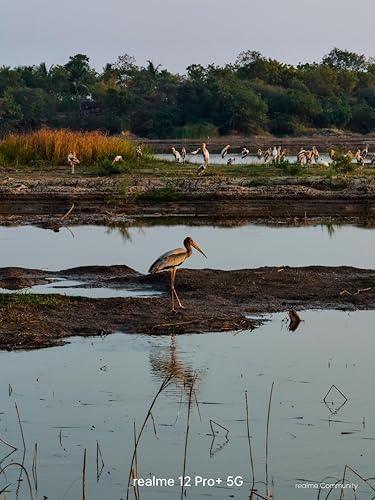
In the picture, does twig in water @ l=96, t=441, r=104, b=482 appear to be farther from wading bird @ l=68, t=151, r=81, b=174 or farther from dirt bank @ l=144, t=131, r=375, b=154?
dirt bank @ l=144, t=131, r=375, b=154

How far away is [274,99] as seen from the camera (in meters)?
63.6

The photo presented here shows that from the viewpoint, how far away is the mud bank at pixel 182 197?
24625 mm

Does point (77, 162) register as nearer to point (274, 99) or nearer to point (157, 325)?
point (157, 325)

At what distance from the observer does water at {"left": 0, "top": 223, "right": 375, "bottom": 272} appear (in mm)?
17031

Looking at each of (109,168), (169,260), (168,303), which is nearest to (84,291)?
(168,303)

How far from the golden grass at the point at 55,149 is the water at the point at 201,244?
8.55m

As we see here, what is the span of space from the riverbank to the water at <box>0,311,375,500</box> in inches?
472

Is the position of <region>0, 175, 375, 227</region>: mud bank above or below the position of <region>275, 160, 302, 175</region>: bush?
below

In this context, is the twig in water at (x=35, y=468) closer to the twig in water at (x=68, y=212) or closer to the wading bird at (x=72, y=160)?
the twig in water at (x=68, y=212)

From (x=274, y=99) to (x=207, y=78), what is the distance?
4.09 metres

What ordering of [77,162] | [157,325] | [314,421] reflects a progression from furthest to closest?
[77,162]
[157,325]
[314,421]

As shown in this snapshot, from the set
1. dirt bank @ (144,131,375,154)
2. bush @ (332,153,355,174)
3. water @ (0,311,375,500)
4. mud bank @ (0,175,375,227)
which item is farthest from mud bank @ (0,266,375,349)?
dirt bank @ (144,131,375,154)

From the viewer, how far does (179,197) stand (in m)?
26.2

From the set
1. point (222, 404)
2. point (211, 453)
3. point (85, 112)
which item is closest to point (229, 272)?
point (222, 404)
